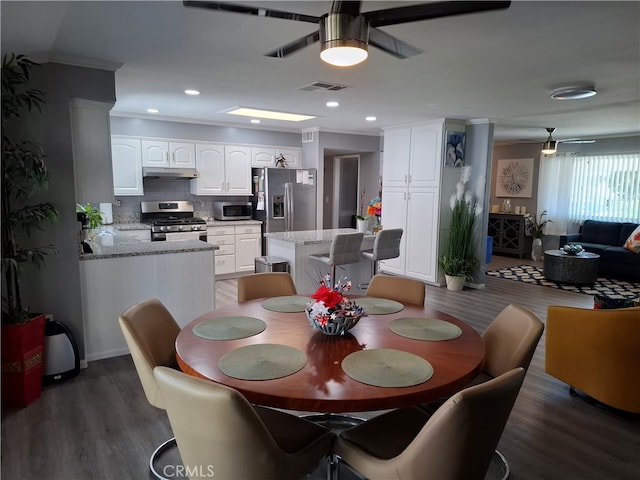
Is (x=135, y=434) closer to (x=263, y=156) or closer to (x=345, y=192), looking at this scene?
(x=263, y=156)

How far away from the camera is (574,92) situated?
3732 mm

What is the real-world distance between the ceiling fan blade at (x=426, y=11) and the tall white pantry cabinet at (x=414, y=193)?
14.1 ft

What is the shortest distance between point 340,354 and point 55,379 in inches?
93.8

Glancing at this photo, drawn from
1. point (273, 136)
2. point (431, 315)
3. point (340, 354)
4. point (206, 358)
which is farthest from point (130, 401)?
point (273, 136)

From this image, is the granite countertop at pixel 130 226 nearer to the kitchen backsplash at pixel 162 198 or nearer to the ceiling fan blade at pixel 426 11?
the kitchen backsplash at pixel 162 198

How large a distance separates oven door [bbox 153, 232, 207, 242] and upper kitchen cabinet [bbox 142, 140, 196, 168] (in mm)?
996

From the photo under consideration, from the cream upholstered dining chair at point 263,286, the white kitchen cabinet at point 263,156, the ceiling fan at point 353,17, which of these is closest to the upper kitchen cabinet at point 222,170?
the white kitchen cabinet at point 263,156

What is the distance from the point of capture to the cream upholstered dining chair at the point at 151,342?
6.19ft

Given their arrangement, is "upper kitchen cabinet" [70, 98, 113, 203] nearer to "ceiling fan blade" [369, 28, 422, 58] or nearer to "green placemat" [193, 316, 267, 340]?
"green placemat" [193, 316, 267, 340]

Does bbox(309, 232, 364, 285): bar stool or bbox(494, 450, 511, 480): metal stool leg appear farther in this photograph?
bbox(309, 232, 364, 285): bar stool

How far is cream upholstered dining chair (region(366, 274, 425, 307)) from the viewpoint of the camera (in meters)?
2.74

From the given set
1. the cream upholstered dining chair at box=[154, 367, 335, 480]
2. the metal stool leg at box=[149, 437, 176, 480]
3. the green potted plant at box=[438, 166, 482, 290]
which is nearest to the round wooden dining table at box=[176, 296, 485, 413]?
the cream upholstered dining chair at box=[154, 367, 335, 480]

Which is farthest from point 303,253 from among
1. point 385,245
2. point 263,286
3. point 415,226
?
point 415,226

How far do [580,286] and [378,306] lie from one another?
16.7ft
